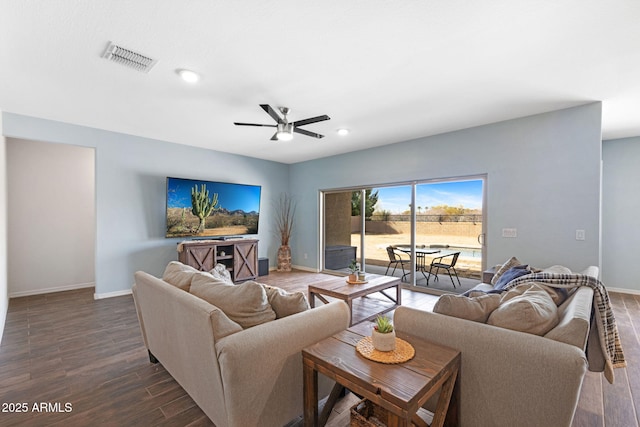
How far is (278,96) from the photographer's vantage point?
319 centimetres

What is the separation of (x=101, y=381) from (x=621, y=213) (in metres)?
7.30

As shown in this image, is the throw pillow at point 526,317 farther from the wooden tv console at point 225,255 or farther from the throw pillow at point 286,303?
the wooden tv console at point 225,255

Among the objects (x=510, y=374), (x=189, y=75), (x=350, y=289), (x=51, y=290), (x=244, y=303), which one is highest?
(x=189, y=75)

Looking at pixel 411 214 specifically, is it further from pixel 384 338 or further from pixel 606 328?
pixel 384 338

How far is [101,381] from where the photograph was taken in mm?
2211

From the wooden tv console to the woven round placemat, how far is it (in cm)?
407

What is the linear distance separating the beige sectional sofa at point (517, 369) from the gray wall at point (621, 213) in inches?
183

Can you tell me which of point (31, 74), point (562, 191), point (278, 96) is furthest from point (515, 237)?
point (31, 74)

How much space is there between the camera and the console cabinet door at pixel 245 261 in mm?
5391

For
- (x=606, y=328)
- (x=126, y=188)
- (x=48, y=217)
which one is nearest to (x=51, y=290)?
(x=48, y=217)

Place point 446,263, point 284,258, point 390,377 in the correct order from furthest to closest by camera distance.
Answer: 1. point 284,258
2. point 446,263
3. point 390,377

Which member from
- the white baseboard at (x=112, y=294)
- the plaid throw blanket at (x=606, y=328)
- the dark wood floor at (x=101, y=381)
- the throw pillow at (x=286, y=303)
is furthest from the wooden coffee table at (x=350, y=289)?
the white baseboard at (x=112, y=294)

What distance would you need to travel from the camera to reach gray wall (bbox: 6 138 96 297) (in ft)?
14.8

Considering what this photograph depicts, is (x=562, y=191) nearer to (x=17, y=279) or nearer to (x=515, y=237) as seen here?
(x=515, y=237)
